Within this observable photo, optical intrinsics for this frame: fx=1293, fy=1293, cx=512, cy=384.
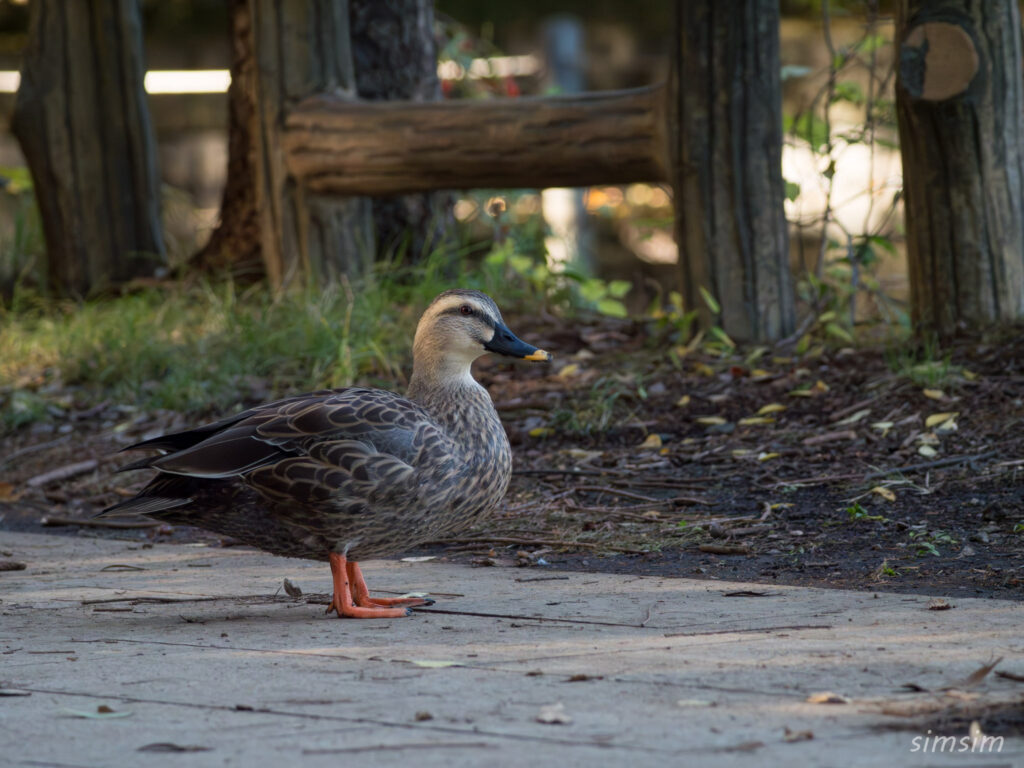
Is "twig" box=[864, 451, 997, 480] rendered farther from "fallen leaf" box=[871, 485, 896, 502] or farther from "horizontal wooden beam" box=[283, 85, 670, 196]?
"horizontal wooden beam" box=[283, 85, 670, 196]

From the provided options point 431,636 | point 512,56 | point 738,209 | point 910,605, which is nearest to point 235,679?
point 431,636

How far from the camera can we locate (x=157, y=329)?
292 inches

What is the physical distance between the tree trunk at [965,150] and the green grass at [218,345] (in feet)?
8.58

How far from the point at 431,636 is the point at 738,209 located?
360cm

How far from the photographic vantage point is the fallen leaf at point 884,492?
4.62 metres

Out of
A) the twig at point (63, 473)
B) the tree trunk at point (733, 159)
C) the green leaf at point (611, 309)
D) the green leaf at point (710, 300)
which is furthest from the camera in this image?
the green leaf at point (611, 309)

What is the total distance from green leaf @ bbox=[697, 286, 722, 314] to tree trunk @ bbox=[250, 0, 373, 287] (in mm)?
2180

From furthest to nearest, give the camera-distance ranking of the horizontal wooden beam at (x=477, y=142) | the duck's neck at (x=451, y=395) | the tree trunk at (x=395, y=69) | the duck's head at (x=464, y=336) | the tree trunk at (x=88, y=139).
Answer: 1. the tree trunk at (x=88, y=139)
2. the tree trunk at (x=395, y=69)
3. the horizontal wooden beam at (x=477, y=142)
4. the duck's head at (x=464, y=336)
5. the duck's neck at (x=451, y=395)

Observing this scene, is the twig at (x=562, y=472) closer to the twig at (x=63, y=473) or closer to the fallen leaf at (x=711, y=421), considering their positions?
the fallen leaf at (x=711, y=421)

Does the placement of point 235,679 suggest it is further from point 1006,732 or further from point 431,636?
point 1006,732

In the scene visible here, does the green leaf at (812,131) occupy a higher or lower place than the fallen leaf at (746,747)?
higher

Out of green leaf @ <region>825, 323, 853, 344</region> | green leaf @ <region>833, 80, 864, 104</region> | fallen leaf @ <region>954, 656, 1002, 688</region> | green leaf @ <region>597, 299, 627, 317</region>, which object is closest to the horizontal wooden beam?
green leaf @ <region>597, 299, 627, 317</region>

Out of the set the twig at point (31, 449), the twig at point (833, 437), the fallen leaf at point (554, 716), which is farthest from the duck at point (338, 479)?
the twig at point (31, 449)

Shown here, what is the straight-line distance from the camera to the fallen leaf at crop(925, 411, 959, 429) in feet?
17.2
